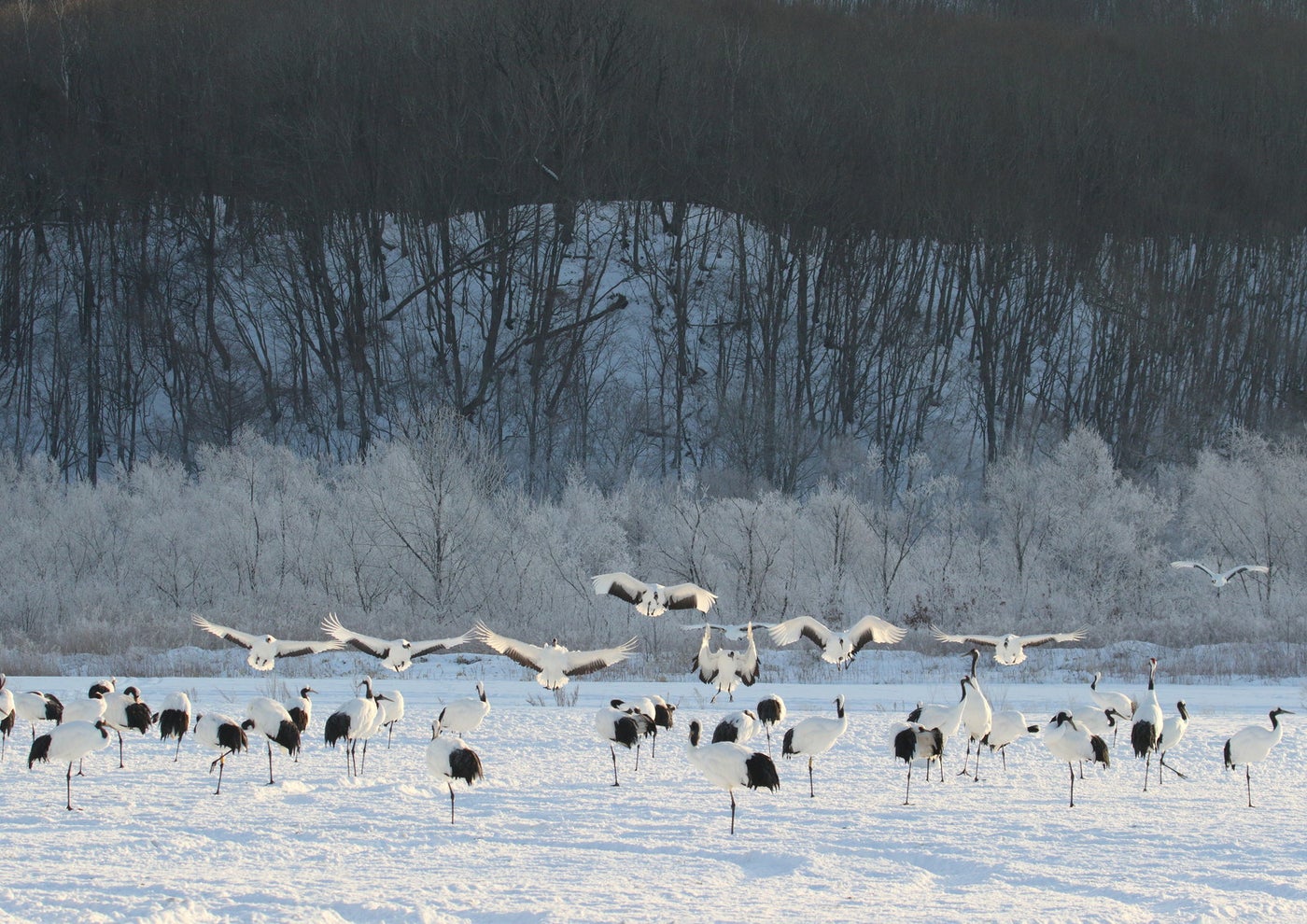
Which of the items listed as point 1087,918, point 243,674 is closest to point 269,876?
point 1087,918

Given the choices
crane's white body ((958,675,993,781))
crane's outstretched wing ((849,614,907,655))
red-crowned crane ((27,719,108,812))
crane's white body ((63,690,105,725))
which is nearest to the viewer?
red-crowned crane ((27,719,108,812))

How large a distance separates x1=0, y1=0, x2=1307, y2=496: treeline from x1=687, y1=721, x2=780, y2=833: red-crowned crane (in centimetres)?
3544

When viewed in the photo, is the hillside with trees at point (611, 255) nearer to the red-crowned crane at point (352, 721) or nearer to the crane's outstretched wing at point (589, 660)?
the crane's outstretched wing at point (589, 660)

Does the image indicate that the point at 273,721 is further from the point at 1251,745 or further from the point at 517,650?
the point at 1251,745

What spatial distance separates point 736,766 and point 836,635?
26.8ft

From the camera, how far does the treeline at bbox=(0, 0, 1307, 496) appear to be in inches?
1870

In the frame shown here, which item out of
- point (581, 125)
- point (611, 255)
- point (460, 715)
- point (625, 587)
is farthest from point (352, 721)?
point (611, 255)

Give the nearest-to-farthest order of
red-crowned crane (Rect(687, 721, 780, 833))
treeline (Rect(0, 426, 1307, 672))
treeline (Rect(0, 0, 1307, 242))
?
red-crowned crane (Rect(687, 721, 780, 833)) → treeline (Rect(0, 426, 1307, 672)) → treeline (Rect(0, 0, 1307, 242))

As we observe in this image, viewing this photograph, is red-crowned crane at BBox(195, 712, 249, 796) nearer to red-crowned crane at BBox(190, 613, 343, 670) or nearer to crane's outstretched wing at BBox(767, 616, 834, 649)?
red-crowned crane at BBox(190, 613, 343, 670)

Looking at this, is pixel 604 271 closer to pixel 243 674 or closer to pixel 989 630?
pixel 989 630

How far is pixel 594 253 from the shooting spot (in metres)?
54.0

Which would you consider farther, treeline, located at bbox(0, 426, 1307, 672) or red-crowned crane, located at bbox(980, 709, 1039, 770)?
treeline, located at bbox(0, 426, 1307, 672)

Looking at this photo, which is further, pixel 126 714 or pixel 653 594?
pixel 653 594

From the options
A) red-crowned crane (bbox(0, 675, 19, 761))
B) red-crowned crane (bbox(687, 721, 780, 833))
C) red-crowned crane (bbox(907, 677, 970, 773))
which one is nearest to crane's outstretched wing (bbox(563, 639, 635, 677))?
red-crowned crane (bbox(907, 677, 970, 773))
